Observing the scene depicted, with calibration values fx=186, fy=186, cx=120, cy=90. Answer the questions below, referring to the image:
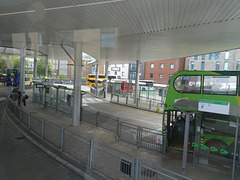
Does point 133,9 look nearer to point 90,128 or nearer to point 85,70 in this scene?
point 90,128

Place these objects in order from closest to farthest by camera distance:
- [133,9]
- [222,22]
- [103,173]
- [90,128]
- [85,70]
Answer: [103,173] < [133,9] < [222,22] < [90,128] < [85,70]

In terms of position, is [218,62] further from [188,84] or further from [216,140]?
[216,140]

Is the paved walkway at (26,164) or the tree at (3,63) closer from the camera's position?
the paved walkway at (26,164)

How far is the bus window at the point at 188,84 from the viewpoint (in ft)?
24.9

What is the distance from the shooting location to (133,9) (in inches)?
251

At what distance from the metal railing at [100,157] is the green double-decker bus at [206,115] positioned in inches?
77.7

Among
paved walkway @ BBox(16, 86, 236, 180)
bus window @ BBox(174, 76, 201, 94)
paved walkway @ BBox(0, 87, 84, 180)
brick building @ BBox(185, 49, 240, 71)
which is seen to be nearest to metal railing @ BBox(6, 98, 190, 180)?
paved walkway @ BBox(16, 86, 236, 180)

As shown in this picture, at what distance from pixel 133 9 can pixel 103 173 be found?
17.6ft

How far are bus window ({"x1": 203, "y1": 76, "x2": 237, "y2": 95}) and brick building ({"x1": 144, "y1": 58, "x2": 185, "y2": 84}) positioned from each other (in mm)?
37629

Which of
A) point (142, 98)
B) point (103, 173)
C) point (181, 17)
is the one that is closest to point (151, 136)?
point (103, 173)

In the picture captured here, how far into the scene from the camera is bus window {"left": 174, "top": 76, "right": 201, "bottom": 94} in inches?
298

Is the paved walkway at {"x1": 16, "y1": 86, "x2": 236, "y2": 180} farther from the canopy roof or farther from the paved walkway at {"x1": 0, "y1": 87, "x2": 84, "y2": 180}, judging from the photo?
the canopy roof

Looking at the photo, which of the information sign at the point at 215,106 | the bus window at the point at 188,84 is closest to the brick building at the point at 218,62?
the bus window at the point at 188,84

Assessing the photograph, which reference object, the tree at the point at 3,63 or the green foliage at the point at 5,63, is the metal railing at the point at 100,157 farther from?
the green foliage at the point at 5,63
